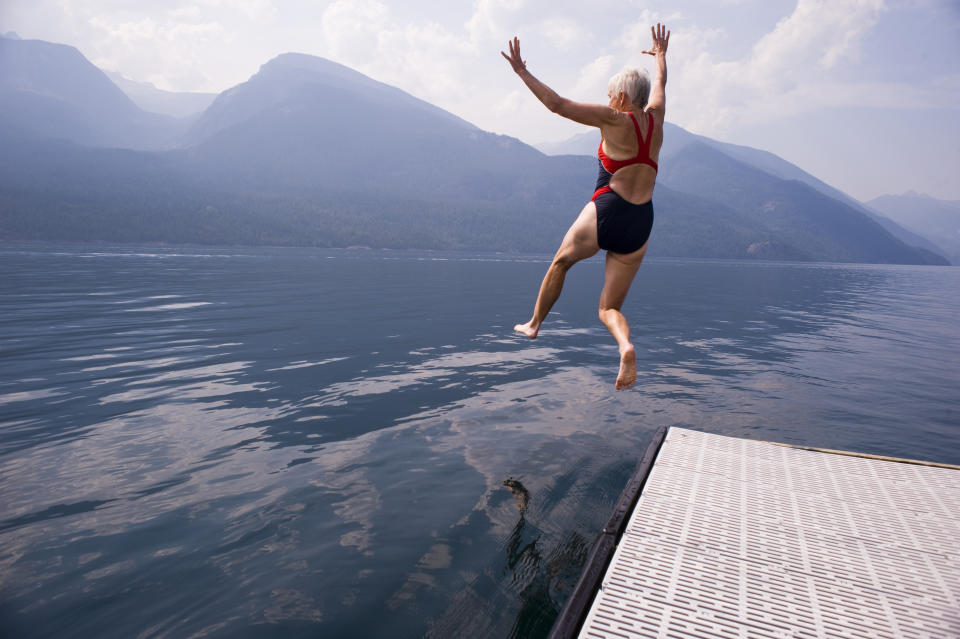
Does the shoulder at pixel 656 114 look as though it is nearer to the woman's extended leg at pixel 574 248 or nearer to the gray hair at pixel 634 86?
the gray hair at pixel 634 86

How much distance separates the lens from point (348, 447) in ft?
25.0

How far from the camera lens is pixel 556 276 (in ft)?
15.6

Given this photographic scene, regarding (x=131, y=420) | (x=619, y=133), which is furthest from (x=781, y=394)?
(x=131, y=420)

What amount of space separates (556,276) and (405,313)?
1902cm

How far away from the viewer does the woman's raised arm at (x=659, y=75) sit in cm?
418

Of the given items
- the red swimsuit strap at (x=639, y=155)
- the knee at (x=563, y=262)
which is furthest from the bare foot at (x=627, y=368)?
the red swimsuit strap at (x=639, y=155)

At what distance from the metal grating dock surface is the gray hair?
3.59 m

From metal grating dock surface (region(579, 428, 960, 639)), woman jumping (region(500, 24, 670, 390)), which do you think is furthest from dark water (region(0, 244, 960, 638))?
woman jumping (region(500, 24, 670, 390))

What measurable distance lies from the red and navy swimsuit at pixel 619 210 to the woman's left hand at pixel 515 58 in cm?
94

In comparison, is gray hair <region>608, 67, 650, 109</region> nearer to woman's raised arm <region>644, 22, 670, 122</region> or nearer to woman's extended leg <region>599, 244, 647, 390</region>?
woman's raised arm <region>644, 22, 670, 122</region>

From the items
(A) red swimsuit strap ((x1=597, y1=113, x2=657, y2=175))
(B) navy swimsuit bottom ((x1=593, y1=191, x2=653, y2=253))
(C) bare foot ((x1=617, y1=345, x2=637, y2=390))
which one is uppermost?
(A) red swimsuit strap ((x1=597, y1=113, x2=657, y2=175))

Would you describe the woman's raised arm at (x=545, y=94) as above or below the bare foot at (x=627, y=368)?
above

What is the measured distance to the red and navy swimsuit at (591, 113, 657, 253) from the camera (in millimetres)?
4195

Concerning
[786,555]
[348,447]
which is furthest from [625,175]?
[348,447]
